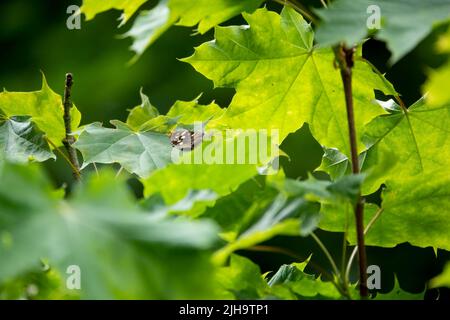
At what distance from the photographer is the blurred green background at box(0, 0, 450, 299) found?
4250 mm

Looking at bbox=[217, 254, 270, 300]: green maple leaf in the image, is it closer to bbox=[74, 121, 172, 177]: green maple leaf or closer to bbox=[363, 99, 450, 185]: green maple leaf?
bbox=[74, 121, 172, 177]: green maple leaf

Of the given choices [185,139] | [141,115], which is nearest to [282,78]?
[185,139]

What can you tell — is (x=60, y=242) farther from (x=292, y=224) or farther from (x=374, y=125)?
Answer: (x=374, y=125)

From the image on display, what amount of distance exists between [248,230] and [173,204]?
0.08 metres

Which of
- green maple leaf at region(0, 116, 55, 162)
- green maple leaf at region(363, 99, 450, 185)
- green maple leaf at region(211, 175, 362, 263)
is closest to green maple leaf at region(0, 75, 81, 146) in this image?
green maple leaf at region(0, 116, 55, 162)

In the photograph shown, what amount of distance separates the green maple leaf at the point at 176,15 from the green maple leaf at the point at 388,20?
173 millimetres

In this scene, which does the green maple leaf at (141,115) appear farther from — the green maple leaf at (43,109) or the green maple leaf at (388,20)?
the green maple leaf at (388,20)

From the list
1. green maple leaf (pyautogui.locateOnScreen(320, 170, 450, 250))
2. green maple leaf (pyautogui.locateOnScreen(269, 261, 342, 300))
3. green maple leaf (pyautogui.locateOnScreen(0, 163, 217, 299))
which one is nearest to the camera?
green maple leaf (pyautogui.locateOnScreen(0, 163, 217, 299))

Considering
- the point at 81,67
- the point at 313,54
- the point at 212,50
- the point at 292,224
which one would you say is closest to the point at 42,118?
the point at 212,50

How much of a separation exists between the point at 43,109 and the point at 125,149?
196 millimetres

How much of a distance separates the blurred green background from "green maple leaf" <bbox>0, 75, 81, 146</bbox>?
8.49 ft

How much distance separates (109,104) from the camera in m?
4.59

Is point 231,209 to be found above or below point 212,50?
below

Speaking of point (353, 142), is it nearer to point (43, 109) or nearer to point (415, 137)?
point (415, 137)
